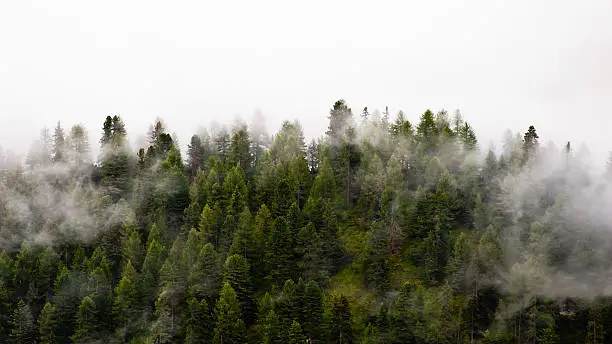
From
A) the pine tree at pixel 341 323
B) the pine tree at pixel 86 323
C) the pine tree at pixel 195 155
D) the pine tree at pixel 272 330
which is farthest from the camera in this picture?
the pine tree at pixel 195 155

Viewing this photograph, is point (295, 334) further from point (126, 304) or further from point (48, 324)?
point (48, 324)

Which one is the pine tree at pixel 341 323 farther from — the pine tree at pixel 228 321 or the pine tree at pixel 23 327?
the pine tree at pixel 23 327

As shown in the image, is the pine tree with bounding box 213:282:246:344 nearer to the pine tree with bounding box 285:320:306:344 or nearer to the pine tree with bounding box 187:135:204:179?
the pine tree with bounding box 285:320:306:344

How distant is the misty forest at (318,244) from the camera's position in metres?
102

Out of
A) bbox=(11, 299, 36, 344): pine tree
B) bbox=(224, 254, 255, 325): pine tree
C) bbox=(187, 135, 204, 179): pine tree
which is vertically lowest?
bbox=(11, 299, 36, 344): pine tree

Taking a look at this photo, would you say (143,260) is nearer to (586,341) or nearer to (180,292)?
(180,292)

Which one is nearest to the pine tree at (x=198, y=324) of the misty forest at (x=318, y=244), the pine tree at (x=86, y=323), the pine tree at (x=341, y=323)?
the misty forest at (x=318, y=244)

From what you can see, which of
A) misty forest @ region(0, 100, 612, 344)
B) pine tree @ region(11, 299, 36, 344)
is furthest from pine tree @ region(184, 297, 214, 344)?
pine tree @ region(11, 299, 36, 344)

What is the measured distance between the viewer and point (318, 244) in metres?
115

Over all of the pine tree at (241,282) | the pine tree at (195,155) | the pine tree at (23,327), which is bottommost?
the pine tree at (23,327)

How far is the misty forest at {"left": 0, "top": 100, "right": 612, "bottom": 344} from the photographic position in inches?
4013

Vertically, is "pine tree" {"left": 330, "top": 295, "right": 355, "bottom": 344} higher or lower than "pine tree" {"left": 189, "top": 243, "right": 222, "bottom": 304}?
lower

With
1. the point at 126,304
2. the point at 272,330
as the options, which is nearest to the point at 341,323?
the point at 272,330

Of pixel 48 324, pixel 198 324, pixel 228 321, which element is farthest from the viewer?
pixel 48 324
